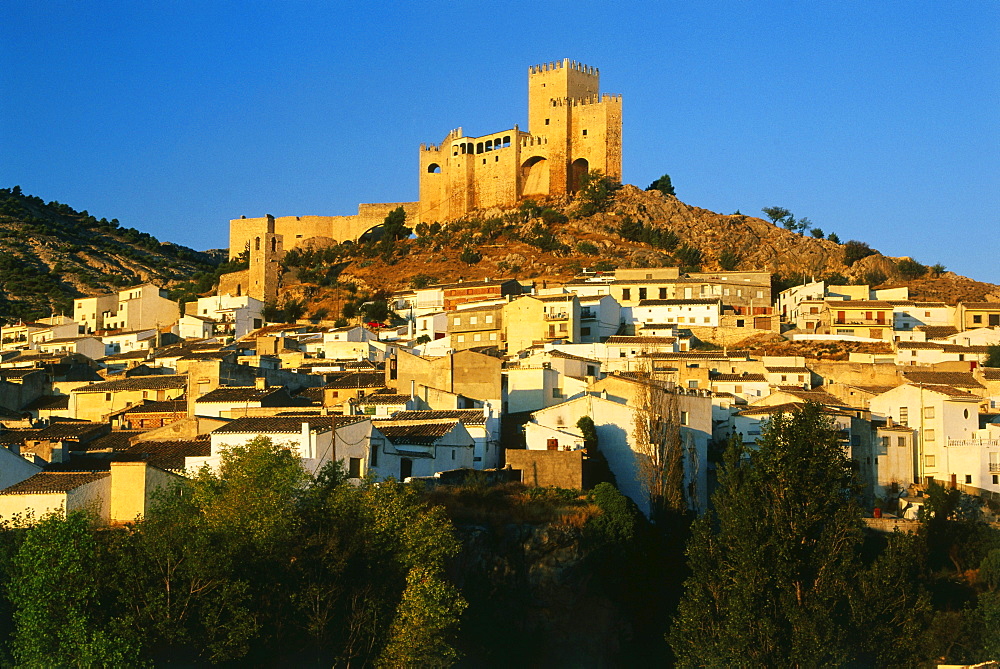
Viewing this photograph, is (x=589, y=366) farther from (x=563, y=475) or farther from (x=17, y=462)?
(x=17, y=462)

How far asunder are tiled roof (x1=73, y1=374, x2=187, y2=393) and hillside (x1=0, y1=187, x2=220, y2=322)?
36849 millimetres

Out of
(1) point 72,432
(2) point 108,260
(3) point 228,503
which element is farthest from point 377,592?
(2) point 108,260

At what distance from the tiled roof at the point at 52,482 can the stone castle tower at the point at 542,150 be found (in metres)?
63.1

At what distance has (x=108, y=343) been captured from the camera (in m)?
63.9

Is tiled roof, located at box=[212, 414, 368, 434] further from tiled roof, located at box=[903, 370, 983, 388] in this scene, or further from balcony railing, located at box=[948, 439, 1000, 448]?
tiled roof, located at box=[903, 370, 983, 388]

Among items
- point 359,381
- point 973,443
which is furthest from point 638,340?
point 973,443

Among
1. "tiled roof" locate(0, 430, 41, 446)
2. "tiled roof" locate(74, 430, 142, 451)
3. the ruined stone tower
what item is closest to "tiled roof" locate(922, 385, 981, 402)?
"tiled roof" locate(74, 430, 142, 451)

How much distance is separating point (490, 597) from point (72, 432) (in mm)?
14260

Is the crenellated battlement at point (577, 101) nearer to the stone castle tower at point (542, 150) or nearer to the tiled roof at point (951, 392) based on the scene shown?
the stone castle tower at point (542, 150)

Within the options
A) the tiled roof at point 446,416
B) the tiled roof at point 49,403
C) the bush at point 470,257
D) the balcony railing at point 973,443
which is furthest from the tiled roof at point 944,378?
the bush at point 470,257

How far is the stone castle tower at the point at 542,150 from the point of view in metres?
88.3

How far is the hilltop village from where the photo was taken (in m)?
30.9

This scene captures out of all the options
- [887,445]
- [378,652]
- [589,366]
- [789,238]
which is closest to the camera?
[378,652]

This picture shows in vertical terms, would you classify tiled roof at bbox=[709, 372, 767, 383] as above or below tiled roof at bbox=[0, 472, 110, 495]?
above
